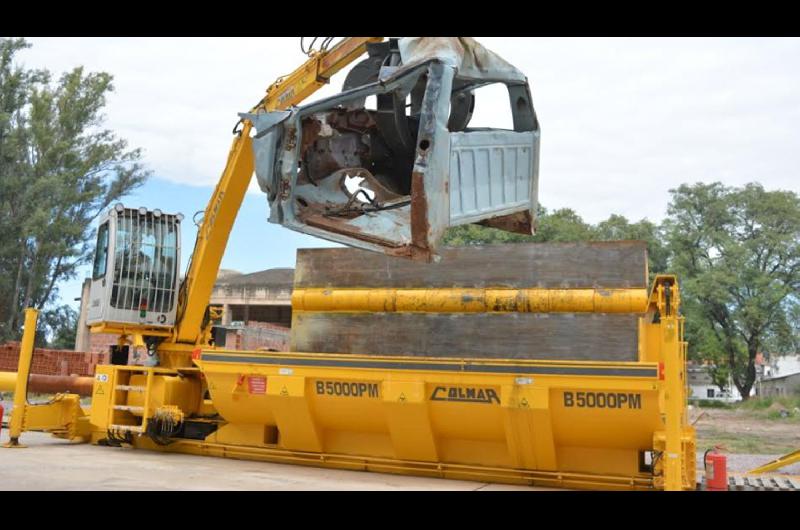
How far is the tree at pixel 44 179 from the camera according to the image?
3125 cm

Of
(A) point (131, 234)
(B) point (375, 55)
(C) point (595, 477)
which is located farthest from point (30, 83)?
(C) point (595, 477)

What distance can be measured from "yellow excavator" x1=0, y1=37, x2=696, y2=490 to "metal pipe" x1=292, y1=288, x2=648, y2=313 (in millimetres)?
22

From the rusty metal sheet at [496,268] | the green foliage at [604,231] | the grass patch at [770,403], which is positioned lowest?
the grass patch at [770,403]

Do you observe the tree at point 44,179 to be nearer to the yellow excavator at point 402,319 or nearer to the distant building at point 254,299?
the distant building at point 254,299

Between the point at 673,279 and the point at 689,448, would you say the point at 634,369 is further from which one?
the point at 689,448

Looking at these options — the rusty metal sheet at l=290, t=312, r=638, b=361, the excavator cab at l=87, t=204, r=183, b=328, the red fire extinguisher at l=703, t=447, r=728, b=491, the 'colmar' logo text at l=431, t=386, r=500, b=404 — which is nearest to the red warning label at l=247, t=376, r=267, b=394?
the rusty metal sheet at l=290, t=312, r=638, b=361

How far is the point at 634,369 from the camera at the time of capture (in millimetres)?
6898

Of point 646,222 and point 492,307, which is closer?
point 492,307

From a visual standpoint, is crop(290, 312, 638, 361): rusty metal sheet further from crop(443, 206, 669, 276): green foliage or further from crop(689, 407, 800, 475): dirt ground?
crop(443, 206, 669, 276): green foliage

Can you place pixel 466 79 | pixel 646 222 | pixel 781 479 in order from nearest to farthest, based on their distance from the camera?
1. pixel 466 79
2. pixel 781 479
3. pixel 646 222

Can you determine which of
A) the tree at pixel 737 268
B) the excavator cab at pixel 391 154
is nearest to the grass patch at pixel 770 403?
the tree at pixel 737 268

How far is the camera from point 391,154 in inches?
263

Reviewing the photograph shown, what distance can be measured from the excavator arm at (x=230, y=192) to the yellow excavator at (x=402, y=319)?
29 mm

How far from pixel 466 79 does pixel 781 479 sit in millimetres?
7301
